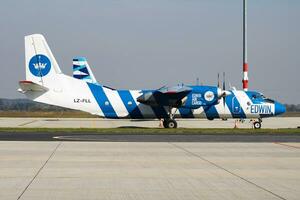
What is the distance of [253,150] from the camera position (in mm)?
18844

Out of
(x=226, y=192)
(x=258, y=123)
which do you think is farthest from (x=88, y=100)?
(x=226, y=192)

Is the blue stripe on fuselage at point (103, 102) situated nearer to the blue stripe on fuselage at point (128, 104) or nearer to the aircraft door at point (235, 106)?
the blue stripe on fuselage at point (128, 104)

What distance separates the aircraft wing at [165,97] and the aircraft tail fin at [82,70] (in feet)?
75.4

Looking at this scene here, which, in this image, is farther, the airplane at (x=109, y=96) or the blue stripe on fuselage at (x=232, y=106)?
the blue stripe on fuselage at (x=232, y=106)

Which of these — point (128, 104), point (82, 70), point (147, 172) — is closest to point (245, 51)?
point (128, 104)

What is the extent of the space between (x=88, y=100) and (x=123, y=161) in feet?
78.9

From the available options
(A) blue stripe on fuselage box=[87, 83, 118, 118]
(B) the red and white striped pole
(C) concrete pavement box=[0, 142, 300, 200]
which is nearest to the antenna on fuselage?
(B) the red and white striped pole

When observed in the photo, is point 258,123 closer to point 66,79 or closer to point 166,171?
point 66,79

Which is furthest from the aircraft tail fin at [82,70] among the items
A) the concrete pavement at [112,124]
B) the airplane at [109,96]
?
the airplane at [109,96]

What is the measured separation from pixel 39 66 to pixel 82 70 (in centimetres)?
2221

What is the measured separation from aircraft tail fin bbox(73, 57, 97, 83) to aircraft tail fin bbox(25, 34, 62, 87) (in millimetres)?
21454

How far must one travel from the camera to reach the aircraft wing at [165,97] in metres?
37.7

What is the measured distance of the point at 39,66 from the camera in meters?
38.6

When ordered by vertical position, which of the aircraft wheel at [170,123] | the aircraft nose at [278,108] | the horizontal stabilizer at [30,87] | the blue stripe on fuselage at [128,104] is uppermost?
the horizontal stabilizer at [30,87]
